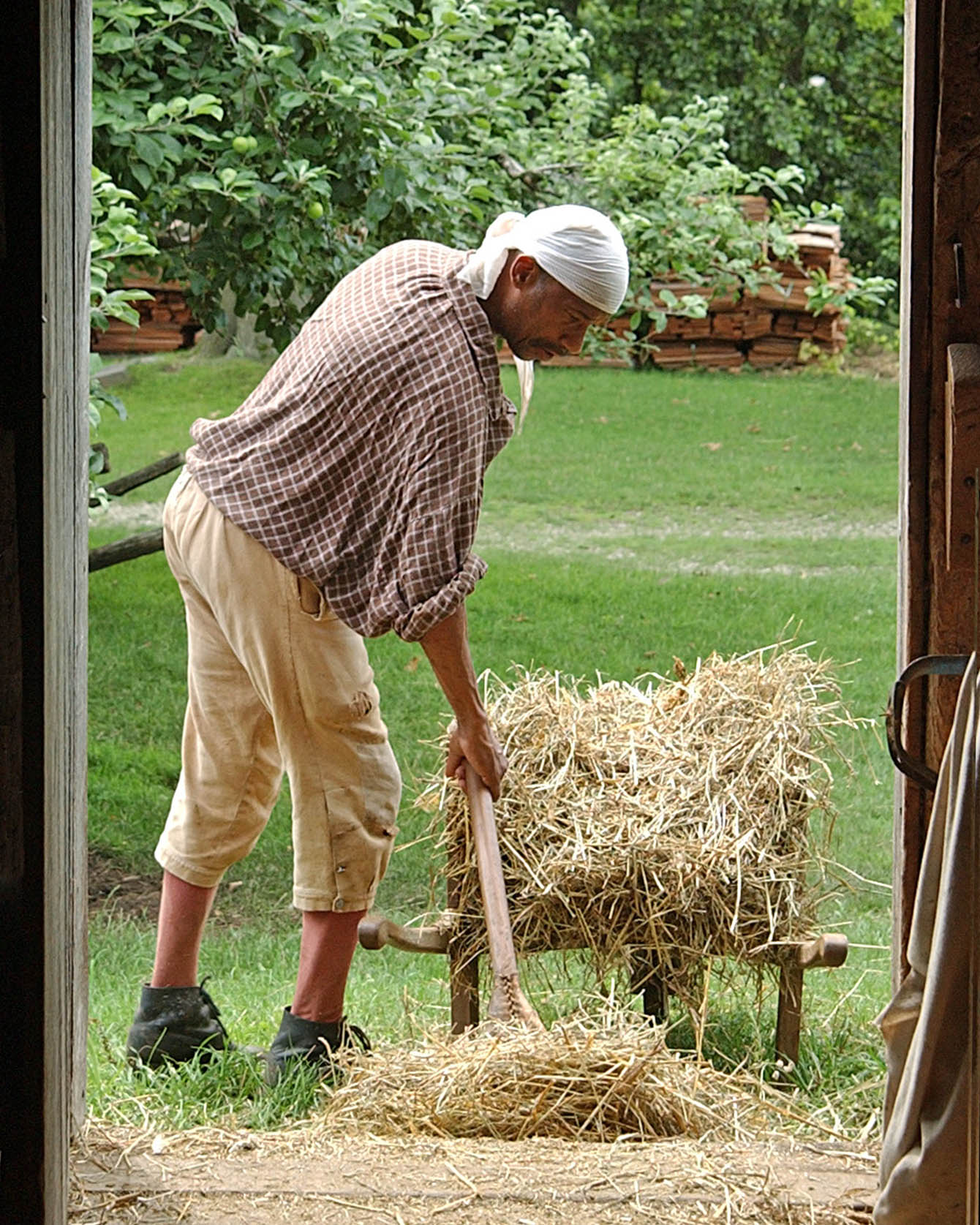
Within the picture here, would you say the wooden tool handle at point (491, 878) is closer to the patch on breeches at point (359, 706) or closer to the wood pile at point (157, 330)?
the patch on breeches at point (359, 706)

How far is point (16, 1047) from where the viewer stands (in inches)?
76.1

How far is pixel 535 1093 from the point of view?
124 inches

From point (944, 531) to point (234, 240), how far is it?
3090 millimetres

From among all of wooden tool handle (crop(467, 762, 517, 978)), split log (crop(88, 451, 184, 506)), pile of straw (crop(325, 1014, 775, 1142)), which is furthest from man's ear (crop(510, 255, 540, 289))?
split log (crop(88, 451, 184, 506))

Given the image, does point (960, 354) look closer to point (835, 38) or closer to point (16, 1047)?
point (16, 1047)

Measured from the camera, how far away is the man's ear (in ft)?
10.9

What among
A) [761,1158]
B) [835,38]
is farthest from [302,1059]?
[835,38]

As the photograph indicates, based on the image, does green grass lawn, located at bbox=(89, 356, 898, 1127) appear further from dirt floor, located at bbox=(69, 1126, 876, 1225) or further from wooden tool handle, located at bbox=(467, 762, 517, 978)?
wooden tool handle, located at bbox=(467, 762, 517, 978)

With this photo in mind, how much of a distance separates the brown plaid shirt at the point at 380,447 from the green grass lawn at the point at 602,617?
1015 mm

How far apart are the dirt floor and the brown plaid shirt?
991 millimetres

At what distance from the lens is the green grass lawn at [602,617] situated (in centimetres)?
426

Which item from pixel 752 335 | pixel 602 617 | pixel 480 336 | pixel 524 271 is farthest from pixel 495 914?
pixel 752 335

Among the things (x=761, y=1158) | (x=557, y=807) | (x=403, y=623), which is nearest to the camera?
(x=761, y=1158)

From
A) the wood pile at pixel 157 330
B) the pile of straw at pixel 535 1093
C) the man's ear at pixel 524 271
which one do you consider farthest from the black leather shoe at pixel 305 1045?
the wood pile at pixel 157 330
